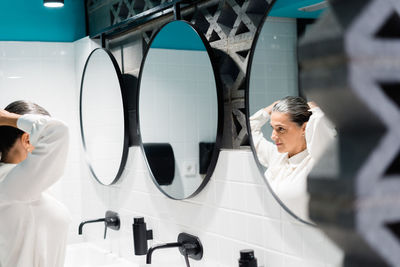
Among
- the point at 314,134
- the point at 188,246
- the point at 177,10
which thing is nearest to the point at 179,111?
the point at 177,10

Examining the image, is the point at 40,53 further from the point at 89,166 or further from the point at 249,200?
the point at 249,200

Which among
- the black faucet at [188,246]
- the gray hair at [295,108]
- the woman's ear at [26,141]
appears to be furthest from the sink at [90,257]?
the gray hair at [295,108]

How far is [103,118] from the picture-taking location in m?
2.72

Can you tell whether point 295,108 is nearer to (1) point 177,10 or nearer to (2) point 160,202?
(1) point 177,10

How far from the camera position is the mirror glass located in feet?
3.82

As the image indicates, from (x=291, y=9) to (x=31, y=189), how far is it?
93 cm

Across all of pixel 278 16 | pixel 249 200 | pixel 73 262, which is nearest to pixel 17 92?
pixel 73 262

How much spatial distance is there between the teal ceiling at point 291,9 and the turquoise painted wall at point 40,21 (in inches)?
79.5

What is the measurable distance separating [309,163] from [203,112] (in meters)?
0.68

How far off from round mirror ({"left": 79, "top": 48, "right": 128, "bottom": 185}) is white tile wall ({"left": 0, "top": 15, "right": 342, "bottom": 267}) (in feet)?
0.28

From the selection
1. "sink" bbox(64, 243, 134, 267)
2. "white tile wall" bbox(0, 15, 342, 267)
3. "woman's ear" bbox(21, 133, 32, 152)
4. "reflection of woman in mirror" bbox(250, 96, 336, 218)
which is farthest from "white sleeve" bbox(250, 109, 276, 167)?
"sink" bbox(64, 243, 134, 267)

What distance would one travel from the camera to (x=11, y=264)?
154cm

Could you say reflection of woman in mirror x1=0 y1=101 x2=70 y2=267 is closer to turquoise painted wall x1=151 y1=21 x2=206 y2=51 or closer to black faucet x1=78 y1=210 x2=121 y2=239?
turquoise painted wall x1=151 y1=21 x2=206 y2=51

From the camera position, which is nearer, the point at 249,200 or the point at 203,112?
the point at 249,200
